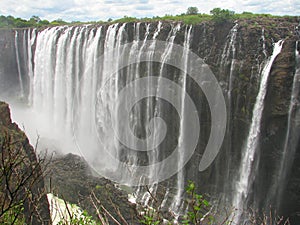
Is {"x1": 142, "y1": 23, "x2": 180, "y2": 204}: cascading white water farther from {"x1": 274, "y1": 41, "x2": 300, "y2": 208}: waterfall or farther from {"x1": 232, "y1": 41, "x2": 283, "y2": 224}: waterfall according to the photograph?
{"x1": 274, "y1": 41, "x2": 300, "y2": 208}: waterfall

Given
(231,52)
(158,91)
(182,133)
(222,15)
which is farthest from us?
(158,91)

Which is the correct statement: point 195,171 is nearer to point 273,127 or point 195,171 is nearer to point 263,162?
point 263,162

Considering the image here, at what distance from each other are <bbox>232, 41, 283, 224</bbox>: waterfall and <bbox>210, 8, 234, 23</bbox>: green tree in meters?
3.33

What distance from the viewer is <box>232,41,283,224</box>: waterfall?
12.1 meters

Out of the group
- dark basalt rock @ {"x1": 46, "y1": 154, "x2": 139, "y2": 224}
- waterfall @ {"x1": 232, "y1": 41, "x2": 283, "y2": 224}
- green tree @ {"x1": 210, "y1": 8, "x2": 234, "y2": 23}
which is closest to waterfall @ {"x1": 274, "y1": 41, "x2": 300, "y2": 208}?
waterfall @ {"x1": 232, "y1": 41, "x2": 283, "y2": 224}

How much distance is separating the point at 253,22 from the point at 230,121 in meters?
4.84

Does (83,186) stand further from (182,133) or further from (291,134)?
(291,134)

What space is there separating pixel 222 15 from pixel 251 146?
263 inches

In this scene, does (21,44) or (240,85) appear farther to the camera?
(21,44)

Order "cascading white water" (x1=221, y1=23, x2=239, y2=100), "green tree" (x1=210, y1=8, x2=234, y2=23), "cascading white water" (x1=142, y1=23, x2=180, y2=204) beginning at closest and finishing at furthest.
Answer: "cascading white water" (x1=221, y1=23, x2=239, y2=100), "green tree" (x1=210, y1=8, x2=234, y2=23), "cascading white water" (x1=142, y1=23, x2=180, y2=204)

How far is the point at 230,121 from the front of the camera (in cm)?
1359

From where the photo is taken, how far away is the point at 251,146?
12562 mm

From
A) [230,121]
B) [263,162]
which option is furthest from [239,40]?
[263,162]

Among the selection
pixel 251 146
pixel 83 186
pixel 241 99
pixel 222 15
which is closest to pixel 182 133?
pixel 241 99
